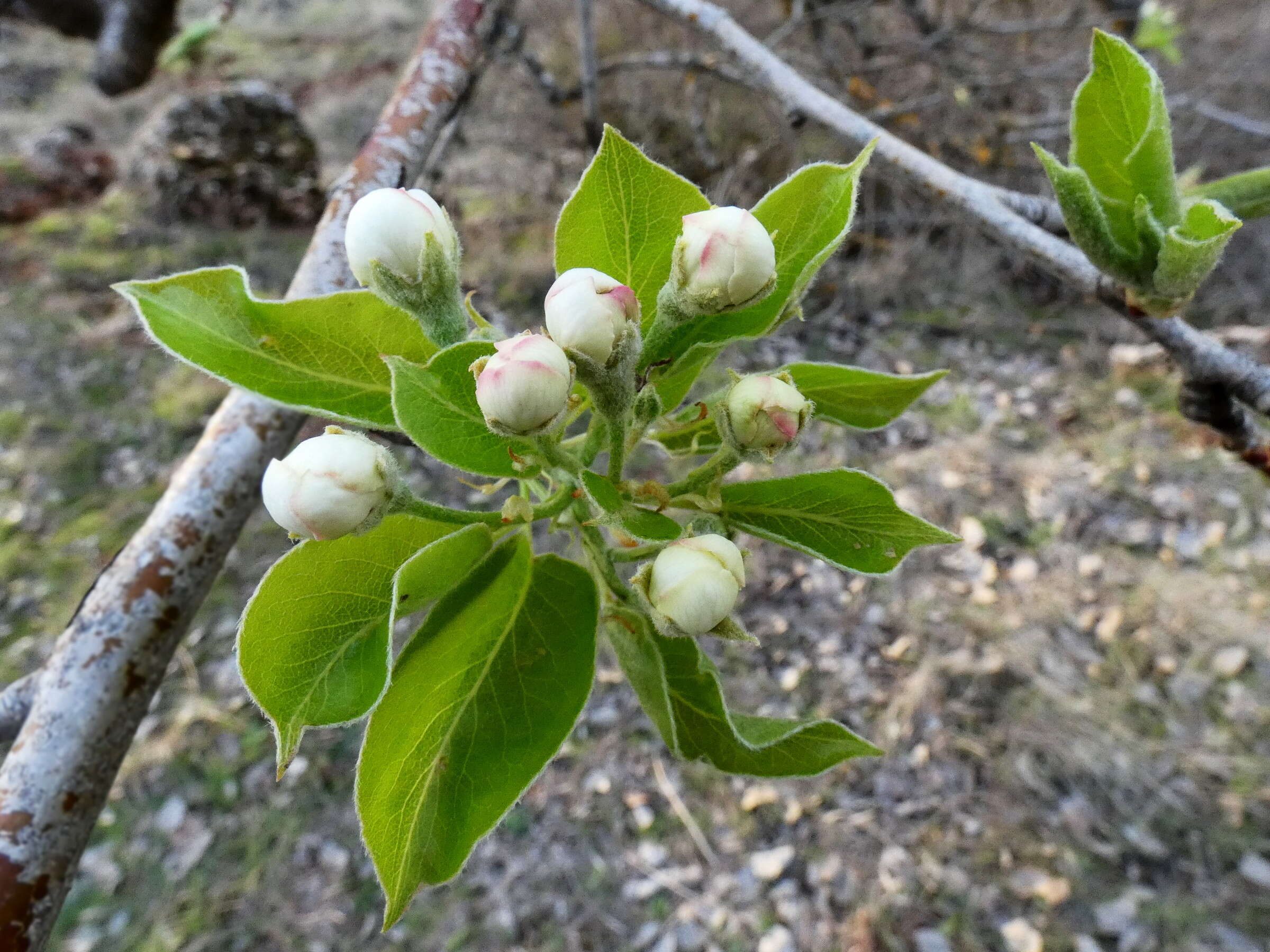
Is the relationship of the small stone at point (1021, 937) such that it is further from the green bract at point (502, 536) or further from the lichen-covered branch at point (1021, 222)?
the green bract at point (502, 536)

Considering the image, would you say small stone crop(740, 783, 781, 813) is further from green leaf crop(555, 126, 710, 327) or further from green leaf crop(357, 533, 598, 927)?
green leaf crop(555, 126, 710, 327)

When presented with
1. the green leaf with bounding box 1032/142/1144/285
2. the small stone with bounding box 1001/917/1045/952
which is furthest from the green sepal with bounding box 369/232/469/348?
the small stone with bounding box 1001/917/1045/952

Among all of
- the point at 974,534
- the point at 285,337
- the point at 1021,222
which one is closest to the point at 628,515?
the point at 285,337

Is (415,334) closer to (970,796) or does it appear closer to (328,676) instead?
(328,676)

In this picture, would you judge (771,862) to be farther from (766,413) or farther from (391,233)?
(391,233)

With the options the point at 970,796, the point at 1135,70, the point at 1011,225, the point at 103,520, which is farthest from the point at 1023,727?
the point at 103,520

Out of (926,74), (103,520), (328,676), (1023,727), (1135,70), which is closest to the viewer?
(328,676)

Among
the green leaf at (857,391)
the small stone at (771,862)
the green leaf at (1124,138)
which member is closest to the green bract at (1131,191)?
the green leaf at (1124,138)
